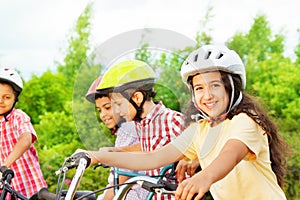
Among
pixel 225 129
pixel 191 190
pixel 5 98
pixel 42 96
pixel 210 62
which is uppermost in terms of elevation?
pixel 42 96

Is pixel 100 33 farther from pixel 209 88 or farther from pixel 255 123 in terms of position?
pixel 255 123

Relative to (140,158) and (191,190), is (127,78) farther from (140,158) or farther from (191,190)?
(191,190)

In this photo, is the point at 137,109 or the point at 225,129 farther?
the point at 137,109

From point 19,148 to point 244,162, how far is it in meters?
1.83

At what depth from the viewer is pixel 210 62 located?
8.44 ft

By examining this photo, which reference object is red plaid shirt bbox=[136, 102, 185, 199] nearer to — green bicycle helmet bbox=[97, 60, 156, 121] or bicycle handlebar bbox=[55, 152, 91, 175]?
green bicycle helmet bbox=[97, 60, 156, 121]

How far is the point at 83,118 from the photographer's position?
262cm

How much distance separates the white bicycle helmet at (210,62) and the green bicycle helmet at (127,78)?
0.19 m

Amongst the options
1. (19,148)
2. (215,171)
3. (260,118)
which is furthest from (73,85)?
(215,171)

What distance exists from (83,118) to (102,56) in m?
0.27

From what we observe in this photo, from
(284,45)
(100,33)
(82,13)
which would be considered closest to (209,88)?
(100,33)

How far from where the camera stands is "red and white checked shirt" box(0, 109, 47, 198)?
4215 millimetres

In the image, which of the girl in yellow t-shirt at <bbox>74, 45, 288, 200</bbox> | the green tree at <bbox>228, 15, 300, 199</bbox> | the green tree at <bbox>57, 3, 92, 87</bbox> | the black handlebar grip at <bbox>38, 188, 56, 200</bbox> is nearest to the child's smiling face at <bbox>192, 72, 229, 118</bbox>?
the girl in yellow t-shirt at <bbox>74, 45, 288, 200</bbox>

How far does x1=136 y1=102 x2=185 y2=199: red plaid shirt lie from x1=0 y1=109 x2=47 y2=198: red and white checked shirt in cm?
128
